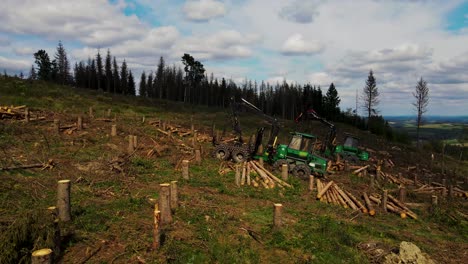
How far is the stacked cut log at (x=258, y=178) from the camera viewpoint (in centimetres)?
1612

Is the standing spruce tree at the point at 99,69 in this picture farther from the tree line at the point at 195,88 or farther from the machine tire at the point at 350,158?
the machine tire at the point at 350,158

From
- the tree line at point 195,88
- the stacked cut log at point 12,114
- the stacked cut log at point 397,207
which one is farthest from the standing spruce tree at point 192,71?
the stacked cut log at point 397,207

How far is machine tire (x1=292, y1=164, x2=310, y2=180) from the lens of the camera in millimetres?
18891

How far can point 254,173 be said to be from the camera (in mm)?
17172

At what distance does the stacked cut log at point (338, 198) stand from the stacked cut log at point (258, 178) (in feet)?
A: 5.78

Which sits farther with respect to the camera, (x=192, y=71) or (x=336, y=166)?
(x=192, y=71)

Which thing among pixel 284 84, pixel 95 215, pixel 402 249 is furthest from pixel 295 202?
pixel 284 84

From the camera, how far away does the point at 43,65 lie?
74.2m

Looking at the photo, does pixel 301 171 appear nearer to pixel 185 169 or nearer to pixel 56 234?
pixel 185 169

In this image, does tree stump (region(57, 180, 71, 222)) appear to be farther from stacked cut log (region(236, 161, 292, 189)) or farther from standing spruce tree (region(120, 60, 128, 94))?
standing spruce tree (region(120, 60, 128, 94))

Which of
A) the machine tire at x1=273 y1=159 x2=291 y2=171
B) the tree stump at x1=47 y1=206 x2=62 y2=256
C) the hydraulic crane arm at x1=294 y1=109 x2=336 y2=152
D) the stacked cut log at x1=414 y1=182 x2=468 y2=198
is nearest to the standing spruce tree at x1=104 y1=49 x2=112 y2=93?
the hydraulic crane arm at x1=294 y1=109 x2=336 y2=152

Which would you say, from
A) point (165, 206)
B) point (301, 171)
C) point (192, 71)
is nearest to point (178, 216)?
point (165, 206)

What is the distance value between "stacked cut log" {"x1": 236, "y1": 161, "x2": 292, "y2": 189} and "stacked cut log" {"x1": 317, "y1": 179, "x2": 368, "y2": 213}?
1.76 m

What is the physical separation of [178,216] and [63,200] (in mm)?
3314
